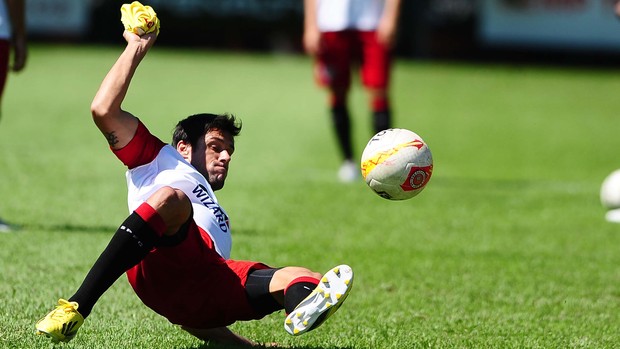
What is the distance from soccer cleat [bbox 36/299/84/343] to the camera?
365 cm

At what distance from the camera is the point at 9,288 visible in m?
5.03

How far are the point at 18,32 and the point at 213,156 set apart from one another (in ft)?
11.0

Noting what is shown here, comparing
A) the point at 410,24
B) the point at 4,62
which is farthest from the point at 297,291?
the point at 410,24

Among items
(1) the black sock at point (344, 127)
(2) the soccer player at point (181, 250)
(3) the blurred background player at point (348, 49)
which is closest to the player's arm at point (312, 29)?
(3) the blurred background player at point (348, 49)

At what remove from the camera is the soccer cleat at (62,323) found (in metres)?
3.65

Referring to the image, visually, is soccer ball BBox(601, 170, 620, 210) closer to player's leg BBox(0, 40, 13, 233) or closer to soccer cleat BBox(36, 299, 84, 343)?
player's leg BBox(0, 40, 13, 233)

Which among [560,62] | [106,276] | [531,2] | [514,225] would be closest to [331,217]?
[514,225]

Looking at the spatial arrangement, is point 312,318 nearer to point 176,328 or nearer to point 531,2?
point 176,328

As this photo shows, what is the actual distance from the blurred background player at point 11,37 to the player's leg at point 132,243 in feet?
9.31

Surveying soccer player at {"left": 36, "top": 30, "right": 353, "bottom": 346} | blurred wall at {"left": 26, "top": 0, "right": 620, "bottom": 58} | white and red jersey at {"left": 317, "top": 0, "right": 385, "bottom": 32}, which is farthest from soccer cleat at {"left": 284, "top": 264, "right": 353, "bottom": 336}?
blurred wall at {"left": 26, "top": 0, "right": 620, "bottom": 58}

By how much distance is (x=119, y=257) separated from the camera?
378 cm

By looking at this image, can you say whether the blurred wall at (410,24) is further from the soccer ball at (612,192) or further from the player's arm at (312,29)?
the soccer ball at (612,192)

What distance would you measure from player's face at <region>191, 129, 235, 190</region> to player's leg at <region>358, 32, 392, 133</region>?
215 inches

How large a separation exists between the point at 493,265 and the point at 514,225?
1545 millimetres
